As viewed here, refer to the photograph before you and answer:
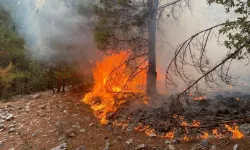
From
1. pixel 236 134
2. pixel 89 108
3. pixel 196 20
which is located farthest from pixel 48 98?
pixel 196 20

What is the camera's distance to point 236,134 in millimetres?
5820

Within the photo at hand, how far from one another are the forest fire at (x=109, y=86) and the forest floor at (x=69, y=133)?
392 mm

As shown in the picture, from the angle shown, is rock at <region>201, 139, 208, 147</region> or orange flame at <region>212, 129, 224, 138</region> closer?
rock at <region>201, 139, 208, 147</region>

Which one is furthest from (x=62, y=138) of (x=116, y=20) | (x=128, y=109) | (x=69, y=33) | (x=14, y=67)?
(x=14, y=67)

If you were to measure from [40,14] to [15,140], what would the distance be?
8.94 m

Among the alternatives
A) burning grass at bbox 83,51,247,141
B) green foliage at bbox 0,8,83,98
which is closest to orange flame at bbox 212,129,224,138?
burning grass at bbox 83,51,247,141

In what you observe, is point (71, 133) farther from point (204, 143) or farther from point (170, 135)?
point (204, 143)

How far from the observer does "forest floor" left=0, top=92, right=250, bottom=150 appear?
19.2 ft

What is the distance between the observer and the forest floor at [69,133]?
5.86 metres

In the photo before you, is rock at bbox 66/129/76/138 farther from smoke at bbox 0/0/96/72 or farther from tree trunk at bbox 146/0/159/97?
smoke at bbox 0/0/96/72

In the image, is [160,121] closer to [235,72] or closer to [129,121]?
[129,121]

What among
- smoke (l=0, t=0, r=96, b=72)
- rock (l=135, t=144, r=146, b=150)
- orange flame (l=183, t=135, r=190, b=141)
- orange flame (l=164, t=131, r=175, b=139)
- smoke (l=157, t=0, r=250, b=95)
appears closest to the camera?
rock (l=135, t=144, r=146, b=150)

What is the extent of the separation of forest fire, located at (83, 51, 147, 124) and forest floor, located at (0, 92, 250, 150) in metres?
0.39

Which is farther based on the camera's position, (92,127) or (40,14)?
(40,14)
